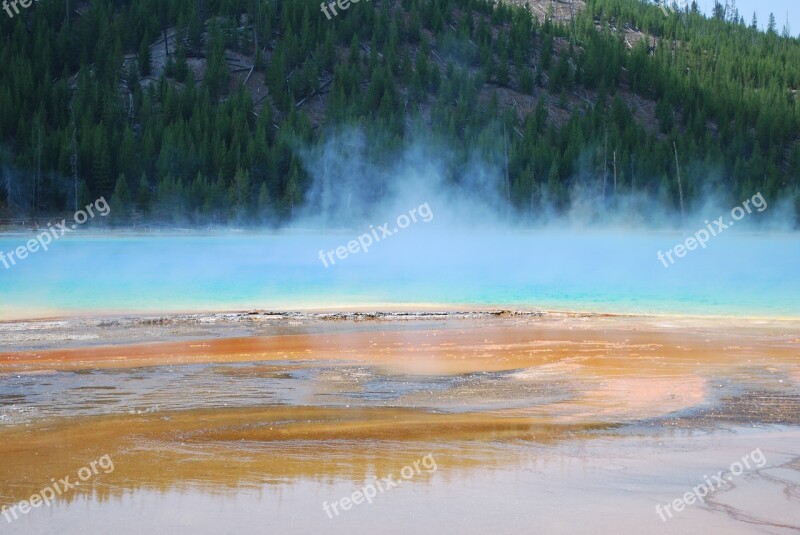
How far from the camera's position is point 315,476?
6.21m

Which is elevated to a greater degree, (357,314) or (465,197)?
(465,197)

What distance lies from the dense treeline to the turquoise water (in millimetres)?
28272

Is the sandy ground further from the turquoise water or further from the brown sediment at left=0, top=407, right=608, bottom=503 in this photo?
the turquoise water

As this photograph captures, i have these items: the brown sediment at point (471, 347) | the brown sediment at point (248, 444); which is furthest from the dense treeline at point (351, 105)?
the brown sediment at point (248, 444)

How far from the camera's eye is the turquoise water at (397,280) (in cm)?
2017

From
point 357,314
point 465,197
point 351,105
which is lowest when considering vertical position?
point 357,314

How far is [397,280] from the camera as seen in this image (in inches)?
1002

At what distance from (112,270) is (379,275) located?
311 inches

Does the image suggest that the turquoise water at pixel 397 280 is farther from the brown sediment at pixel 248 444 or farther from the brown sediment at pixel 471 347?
the brown sediment at pixel 248 444

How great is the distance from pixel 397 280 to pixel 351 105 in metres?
56.0

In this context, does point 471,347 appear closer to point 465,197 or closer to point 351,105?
point 465,197

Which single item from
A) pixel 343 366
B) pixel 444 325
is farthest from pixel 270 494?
pixel 444 325

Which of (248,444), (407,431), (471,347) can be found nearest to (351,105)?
(471,347)

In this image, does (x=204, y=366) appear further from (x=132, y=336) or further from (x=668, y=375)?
(x=668, y=375)
